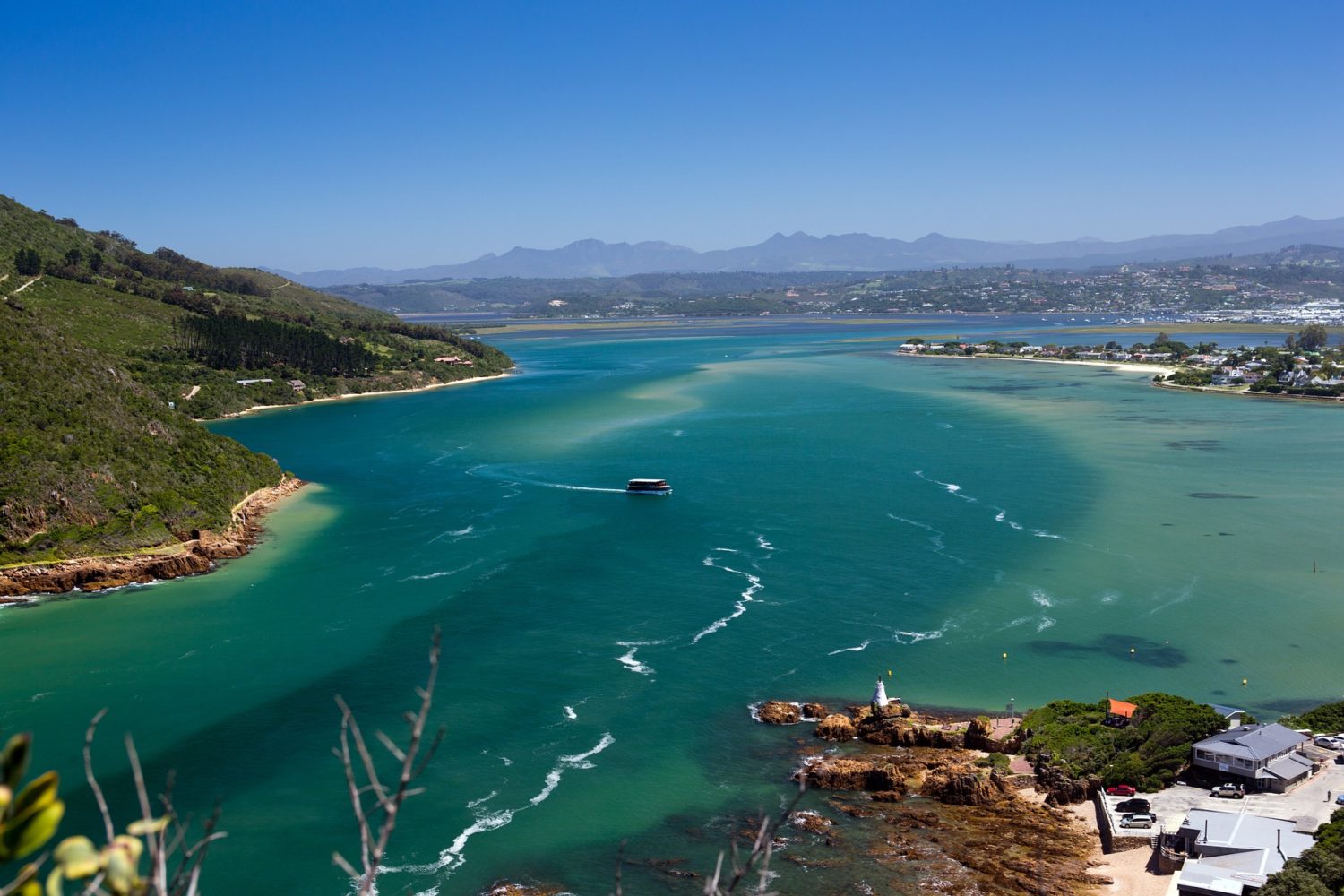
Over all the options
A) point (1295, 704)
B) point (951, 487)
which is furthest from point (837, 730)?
point (951, 487)

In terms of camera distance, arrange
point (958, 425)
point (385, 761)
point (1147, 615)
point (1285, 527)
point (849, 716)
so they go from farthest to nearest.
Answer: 1. point (958, 425)
2. point (1285, 527)
3. point (1147, 615)
4. point (849, 716)
5. point (385, 761)

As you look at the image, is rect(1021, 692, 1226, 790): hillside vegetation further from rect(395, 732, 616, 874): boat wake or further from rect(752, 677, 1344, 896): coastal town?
rect(395, 732, 616, 874): boat wake

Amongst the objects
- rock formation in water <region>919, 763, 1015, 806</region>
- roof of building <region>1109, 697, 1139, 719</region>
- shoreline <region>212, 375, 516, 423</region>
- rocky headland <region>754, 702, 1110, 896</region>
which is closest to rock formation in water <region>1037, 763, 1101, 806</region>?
rocky headland <region>754, 702, 1110, 896</region>

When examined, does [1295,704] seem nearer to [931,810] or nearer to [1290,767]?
[1290,767]

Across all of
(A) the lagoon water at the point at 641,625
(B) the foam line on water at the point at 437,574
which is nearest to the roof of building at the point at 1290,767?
(A) the lagoon water at the point at 641,625

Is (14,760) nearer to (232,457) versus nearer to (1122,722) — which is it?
(1122,722)

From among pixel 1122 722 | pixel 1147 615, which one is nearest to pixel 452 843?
pixel 1122 722
